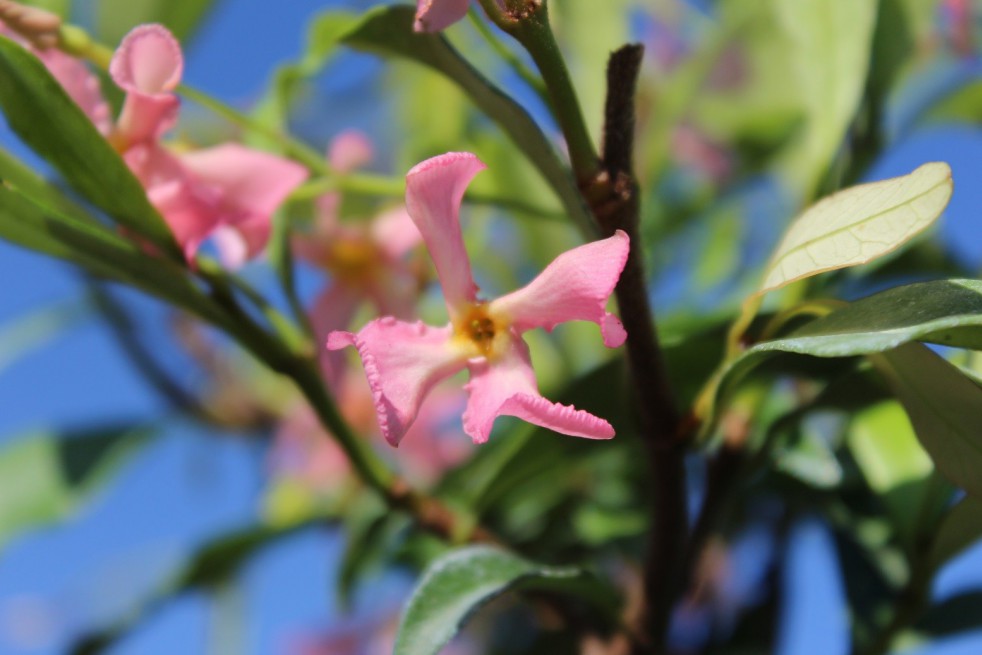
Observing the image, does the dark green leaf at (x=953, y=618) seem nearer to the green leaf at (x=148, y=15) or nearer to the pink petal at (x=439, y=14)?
the pink petal at (x=439, y=14)

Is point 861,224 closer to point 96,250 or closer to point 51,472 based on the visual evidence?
point 96,250

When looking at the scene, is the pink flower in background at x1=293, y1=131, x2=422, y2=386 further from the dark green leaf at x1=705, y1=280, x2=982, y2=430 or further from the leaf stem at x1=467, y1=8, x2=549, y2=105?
the dark green leaf at x1=705, y1=280, x2=982, y2=430

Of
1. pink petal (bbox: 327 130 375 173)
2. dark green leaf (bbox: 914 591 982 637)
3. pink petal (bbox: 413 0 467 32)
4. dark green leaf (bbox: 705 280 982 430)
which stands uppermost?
pink petal (bbox: 413 0 467 32)

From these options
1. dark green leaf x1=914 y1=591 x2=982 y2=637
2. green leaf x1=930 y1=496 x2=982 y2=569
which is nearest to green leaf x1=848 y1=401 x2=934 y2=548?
green leaf x1=930 y1=496 x2=982 y2=569

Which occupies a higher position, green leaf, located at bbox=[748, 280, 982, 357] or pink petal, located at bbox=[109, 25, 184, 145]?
pink petal, located at bbox=[109, 25, 184, 145]

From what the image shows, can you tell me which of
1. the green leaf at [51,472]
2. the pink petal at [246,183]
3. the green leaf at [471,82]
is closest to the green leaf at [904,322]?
the green leaf at [471,82]

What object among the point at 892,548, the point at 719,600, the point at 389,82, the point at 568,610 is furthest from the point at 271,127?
the point at 389,82

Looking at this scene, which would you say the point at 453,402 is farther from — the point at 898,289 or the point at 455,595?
the point at 898,289
